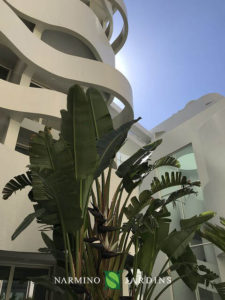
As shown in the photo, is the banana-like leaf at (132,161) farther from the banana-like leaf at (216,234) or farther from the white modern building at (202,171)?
the white modern building at (202,171)

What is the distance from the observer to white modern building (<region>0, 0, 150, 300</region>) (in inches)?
215

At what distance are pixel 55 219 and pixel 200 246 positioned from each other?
23.6 feet

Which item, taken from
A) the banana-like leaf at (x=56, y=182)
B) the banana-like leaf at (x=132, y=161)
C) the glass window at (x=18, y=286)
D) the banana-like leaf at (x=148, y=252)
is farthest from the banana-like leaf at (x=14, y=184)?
the glass window at (x=18, y=286)

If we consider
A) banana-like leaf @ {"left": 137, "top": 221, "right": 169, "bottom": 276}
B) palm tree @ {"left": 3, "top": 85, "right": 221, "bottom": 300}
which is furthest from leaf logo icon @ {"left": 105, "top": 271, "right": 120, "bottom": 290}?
banana-like leaf @ {"left": 137, "top": 221, "right": 169, "bottom": 276}

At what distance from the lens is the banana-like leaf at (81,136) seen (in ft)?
9.50

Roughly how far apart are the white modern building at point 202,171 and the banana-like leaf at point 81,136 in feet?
19.8

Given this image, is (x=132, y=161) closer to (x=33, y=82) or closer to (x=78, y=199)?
(x=78, y=199)

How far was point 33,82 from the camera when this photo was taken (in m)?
9.45

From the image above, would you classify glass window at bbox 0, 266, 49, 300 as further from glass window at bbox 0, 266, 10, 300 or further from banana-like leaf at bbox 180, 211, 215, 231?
banana-like leaf at bbox 180, 211, 215, 231

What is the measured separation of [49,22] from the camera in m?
8.48

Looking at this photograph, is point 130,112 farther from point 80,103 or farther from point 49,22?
point 80,103

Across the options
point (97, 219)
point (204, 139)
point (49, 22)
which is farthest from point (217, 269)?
point (49, 22)

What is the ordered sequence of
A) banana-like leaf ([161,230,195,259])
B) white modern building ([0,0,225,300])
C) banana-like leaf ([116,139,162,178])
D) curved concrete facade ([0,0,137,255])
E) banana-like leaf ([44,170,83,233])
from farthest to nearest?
white modern building ([0,0,225,300]) < curved concrete facade ([0,0,137,255]) < banana-like leaf ([161,230,195,259]) < banana-like leaf ([116,139,162,178]) < banana-like leaf ([44,170,83,233])

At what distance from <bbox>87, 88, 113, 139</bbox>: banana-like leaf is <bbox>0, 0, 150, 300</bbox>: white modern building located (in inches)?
113
